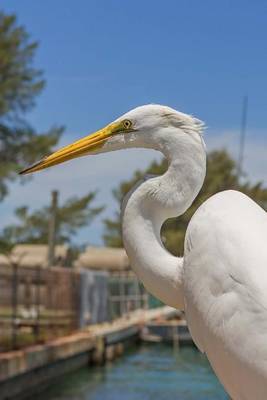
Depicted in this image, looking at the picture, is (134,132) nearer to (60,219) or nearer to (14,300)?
(14,300)

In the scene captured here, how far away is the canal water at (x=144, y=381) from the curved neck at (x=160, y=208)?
12810mm

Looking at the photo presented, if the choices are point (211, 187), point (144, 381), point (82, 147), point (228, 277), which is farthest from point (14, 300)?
point (211, 187)

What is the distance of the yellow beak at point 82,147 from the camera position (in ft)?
9.56

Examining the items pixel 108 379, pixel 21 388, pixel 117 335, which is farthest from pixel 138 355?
pixel 21 388

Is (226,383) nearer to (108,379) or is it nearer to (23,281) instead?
(23,281)

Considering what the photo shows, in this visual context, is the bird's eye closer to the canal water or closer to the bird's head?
the bird's head

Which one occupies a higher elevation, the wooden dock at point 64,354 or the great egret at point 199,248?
the great egret at point 199,248

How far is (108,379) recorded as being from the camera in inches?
747

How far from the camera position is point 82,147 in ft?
9.62

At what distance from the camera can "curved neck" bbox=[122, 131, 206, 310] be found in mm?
2764

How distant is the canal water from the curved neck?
1281cm

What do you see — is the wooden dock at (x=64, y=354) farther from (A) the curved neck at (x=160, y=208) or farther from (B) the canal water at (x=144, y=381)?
(A) the curved neck at (x=160, y=208)

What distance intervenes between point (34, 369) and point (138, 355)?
406 inches

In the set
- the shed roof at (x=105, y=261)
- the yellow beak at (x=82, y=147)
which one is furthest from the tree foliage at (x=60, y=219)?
the yellow beak at (x=82, y=147)
